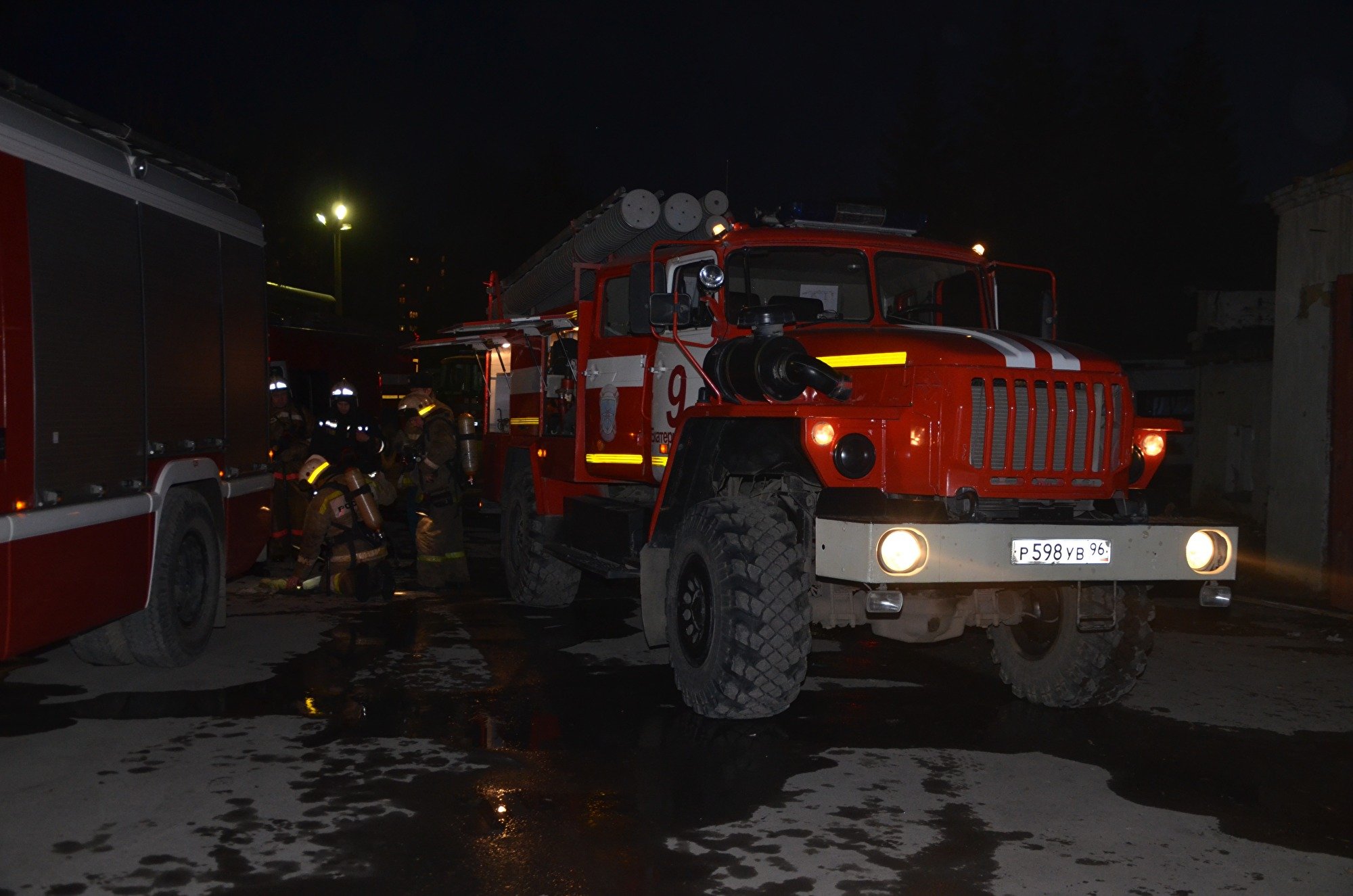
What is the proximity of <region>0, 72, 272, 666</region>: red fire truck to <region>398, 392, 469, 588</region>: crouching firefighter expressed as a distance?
184cm

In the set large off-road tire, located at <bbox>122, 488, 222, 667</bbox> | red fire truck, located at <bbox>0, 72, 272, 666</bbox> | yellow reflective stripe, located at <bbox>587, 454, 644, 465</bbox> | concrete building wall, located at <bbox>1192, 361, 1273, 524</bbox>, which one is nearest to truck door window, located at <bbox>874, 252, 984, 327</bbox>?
yellow reflective stripe, located at <bbox>587, 454, 644, 465</bbox>

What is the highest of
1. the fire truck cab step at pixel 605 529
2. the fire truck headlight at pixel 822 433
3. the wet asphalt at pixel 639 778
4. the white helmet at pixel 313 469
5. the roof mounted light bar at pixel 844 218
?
the roof mounted light bar at pixel 844 218

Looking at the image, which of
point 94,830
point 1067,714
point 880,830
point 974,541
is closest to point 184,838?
point 94,830

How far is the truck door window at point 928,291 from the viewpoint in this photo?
24.4 ft

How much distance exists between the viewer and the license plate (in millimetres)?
5746

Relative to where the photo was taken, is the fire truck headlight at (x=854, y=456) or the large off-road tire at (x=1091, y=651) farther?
the large off-road tire at (x=1091, y=651)

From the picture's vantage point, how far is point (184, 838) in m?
4.55

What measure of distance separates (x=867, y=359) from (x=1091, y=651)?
193cm

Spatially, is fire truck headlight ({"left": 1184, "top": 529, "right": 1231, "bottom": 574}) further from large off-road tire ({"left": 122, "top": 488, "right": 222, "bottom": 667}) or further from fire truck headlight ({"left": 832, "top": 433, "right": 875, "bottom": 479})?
large off-road tire ({"left": 122, "top": 488, "right": 222, "bottom": 667})

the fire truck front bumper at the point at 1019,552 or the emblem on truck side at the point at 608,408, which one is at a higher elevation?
the emblem on truck side at the point at 608,408

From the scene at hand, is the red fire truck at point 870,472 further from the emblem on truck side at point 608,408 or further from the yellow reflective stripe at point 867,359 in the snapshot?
the emblem on truck side at point 608,408

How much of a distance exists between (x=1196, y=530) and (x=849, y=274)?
2.45 metres

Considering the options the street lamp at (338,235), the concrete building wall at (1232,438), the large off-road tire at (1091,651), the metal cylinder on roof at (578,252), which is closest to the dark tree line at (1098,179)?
the concrete building wall at (1232,438)

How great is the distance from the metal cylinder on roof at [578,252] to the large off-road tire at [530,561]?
1.63 metres
